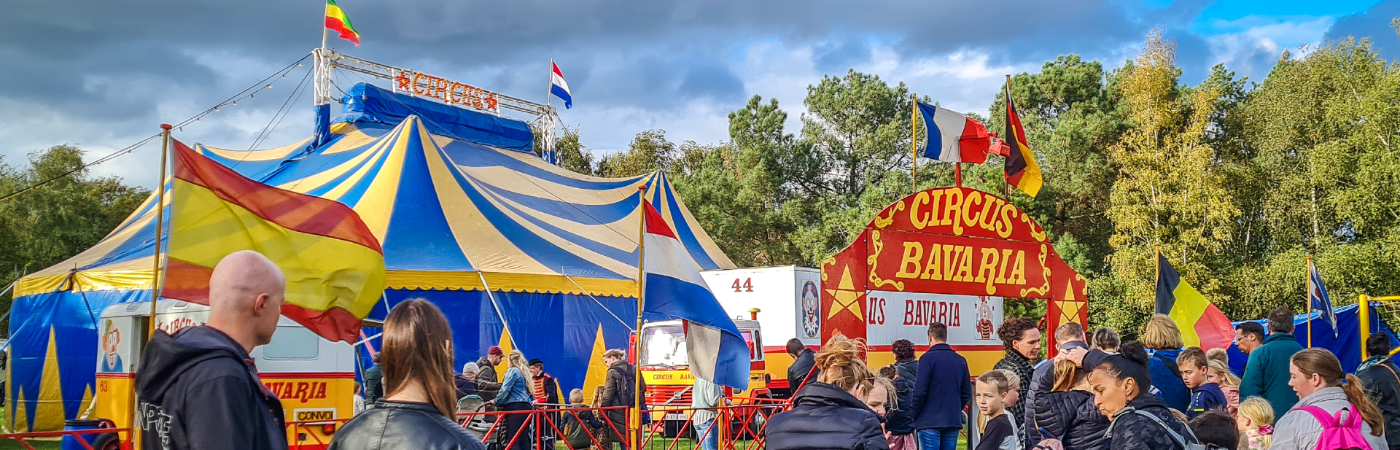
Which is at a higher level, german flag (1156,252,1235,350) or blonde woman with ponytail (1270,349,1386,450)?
german flag (1156,252,1235,350)

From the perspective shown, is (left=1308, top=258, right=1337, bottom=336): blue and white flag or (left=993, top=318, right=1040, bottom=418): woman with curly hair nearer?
(left=993, top=318, right=1040, bottom=418): woman with curly hair

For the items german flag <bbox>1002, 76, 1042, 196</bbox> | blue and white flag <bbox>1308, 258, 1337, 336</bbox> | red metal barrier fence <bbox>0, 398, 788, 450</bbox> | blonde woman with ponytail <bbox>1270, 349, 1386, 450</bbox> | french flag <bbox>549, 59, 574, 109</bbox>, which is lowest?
red metal barrier fence <bbox>0, 398, 788, 450</bbox>

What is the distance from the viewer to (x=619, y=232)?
1742 cm

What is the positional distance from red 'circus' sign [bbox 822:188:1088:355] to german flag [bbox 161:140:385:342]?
3873mm

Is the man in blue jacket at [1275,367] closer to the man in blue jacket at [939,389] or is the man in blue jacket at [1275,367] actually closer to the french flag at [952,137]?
the man in blue jacket at [939,389]

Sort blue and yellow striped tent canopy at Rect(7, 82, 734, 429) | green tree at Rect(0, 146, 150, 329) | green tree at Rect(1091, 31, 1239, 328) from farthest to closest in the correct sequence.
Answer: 1. green tree at Rect(0, 146, 150, 329)
2. green tree at Rect(1091, 31, 1239, 328)
3. blue and yellow striped tent canopy at Rect(7, 82, 734, 429)

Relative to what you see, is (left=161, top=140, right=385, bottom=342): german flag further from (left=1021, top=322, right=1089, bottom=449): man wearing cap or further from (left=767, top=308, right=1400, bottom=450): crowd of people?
(left=1021, top=322, right=1089, bottom=449): man wearing cap

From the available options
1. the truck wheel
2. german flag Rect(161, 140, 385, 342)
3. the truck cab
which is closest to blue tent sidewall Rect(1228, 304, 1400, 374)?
the truck cab

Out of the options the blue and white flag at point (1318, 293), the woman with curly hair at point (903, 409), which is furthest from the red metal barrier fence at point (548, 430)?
the blue and white flag at point (1318, 293)

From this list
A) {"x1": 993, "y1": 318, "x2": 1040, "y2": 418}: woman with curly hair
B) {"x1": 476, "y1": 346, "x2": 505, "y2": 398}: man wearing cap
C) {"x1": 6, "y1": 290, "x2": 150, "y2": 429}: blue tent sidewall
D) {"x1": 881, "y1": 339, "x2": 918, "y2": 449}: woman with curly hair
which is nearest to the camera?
{"x1": 993, "y1": 318, "x2": 1040, "y2": 418}: woman with curly hair

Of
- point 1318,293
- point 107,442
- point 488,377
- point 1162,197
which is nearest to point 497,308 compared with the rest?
point 488,377

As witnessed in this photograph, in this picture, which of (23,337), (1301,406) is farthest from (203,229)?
(23,337)

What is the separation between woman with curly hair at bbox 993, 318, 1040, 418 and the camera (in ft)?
21.1

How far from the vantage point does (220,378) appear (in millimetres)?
2205
